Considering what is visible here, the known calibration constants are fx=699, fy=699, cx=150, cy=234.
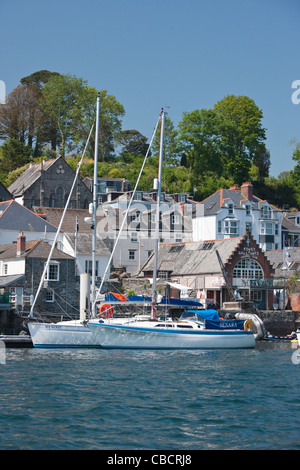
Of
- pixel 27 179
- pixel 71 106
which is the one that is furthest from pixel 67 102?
pixel 27 179

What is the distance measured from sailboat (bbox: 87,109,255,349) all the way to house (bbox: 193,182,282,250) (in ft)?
143

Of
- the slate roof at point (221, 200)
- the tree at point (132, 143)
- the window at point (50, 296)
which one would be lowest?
the window at point (50, 296)

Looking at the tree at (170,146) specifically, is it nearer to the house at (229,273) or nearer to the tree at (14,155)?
the tree at (14,155)

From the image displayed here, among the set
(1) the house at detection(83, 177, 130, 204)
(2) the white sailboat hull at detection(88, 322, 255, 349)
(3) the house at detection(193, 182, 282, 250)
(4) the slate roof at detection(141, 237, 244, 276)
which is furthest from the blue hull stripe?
(1) the house at detection(83, 177, 130, 204)

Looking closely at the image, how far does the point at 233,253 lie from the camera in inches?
2675

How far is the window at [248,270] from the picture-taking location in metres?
68.6

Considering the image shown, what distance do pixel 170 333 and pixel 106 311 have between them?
5.34m

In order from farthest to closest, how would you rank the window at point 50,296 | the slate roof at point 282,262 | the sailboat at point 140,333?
the slate roof at point 282,262 → the window at point 50,296 → the sailboat at point 140,333

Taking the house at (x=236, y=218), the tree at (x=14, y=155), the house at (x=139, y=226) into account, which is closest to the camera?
the house at (x=139, y=226)

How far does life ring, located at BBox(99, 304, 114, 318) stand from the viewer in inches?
2014

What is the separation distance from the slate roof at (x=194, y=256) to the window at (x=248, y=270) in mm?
1723

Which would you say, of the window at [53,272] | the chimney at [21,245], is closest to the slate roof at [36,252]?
the chimney at [21,245]
